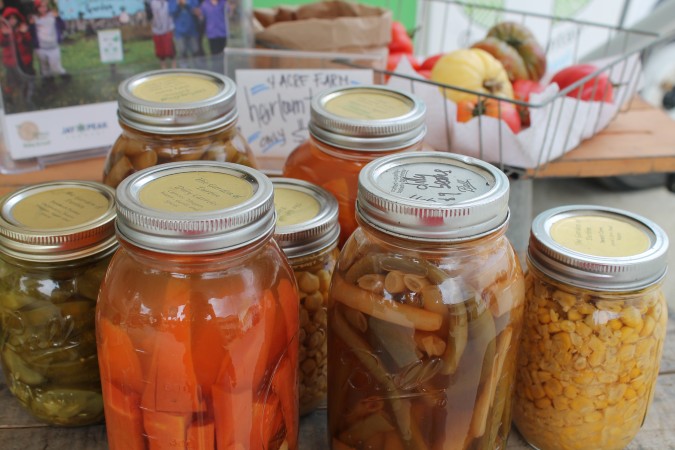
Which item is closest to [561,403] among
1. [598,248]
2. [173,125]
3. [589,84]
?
[598,248]

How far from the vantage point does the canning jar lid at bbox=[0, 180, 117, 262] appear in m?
0.65

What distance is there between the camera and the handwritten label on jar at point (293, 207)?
71 cm

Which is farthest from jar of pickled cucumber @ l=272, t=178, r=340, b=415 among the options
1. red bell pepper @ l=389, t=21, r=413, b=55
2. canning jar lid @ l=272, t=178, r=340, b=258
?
red bell pepper @ l=389, t=21, r=413, b=55

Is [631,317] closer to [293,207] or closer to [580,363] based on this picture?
[580,363]

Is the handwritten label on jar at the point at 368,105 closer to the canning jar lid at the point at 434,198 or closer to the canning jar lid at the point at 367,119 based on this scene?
the canning jar lid at the point at 367,119

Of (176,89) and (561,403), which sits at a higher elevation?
(176,89)

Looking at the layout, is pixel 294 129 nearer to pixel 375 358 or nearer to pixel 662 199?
pixel 375 358

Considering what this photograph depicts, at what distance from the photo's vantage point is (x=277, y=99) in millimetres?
1135

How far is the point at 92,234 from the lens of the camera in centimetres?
67

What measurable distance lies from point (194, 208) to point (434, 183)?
0.20 metres

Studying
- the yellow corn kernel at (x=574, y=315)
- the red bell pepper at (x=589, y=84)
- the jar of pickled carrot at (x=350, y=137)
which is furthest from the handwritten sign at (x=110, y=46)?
the yellow corn kernel at (x=574, y=315)

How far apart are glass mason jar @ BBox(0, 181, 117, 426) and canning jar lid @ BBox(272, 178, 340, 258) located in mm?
166

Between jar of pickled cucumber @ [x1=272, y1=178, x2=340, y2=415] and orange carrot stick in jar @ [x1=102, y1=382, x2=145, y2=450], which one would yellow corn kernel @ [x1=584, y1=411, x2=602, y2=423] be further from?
orange carrot stick in jar @ [x1=102, y1=382, x2=145, y2=450]

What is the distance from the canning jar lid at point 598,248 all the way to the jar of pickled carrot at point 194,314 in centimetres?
24
